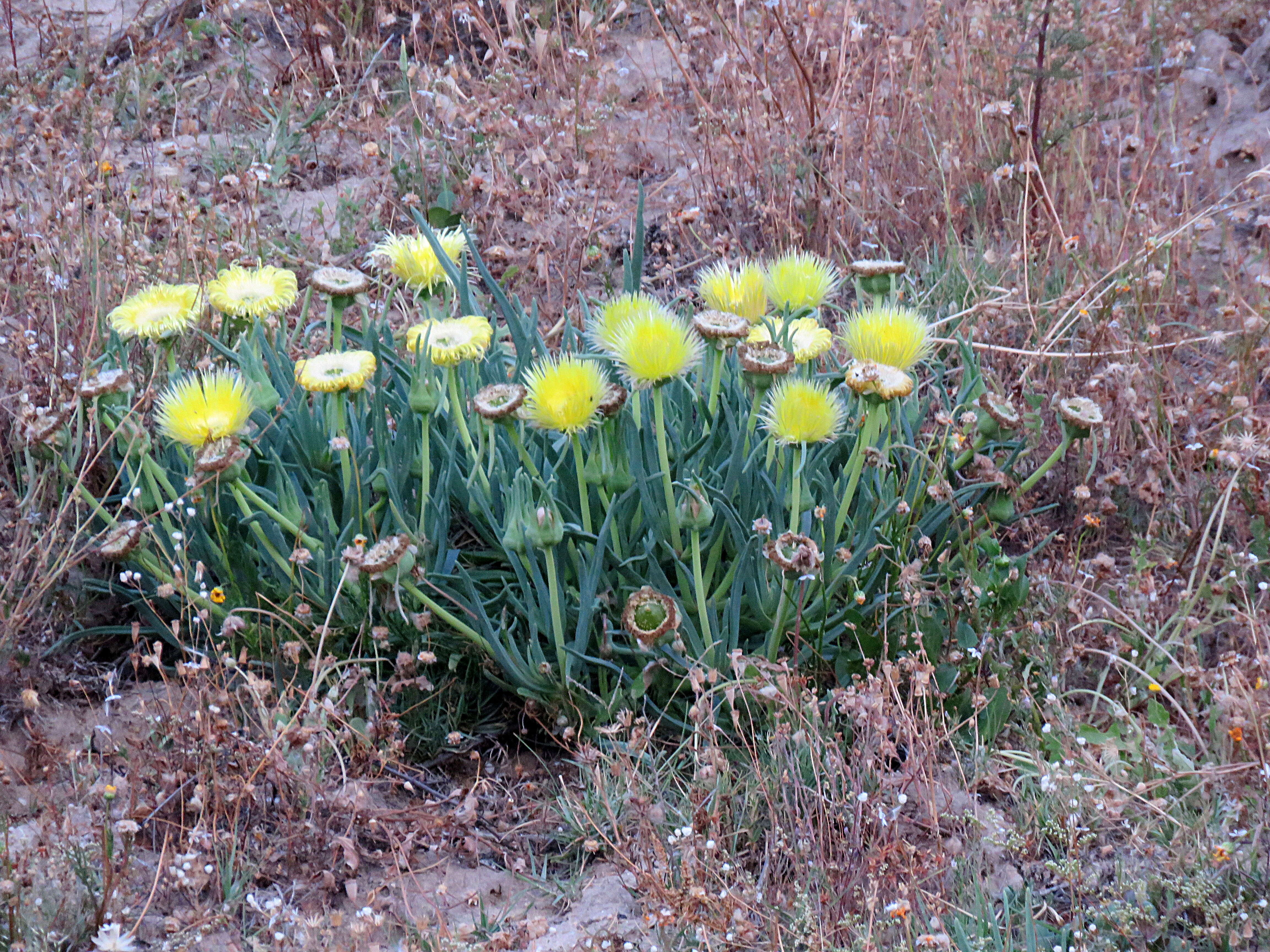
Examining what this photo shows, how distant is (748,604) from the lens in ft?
7.18

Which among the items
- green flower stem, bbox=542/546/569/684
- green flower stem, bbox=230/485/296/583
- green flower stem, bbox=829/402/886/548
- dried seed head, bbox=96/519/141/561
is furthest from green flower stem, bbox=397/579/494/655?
green flower stem, bbox=829/402/886/548

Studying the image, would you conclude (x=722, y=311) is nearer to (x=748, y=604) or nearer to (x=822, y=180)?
(x=748, y=604)

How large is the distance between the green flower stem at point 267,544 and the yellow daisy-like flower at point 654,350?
76cm

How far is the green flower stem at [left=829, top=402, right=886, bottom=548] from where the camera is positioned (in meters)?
2.05

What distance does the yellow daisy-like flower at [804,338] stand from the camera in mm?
2199

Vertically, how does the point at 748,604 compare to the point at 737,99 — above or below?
below

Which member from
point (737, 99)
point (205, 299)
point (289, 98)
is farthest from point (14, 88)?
point (737, 99)

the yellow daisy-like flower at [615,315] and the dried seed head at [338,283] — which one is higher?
the dried seed head at [338,283]

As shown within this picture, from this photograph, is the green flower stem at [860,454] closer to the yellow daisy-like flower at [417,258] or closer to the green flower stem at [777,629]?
the green flower stem at [777,629]

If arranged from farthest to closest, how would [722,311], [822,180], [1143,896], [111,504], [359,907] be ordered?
[822,180] < [111,504] < [722,311] < [359,907] < [1143,896]

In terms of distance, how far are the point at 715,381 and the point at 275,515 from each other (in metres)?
0.87

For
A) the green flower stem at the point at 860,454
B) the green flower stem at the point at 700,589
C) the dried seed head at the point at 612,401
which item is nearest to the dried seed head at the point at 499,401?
the dried seed head at the point at 612,401

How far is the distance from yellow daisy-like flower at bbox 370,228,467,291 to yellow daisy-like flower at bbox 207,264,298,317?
20 cm

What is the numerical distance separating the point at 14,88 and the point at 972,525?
4.20m
